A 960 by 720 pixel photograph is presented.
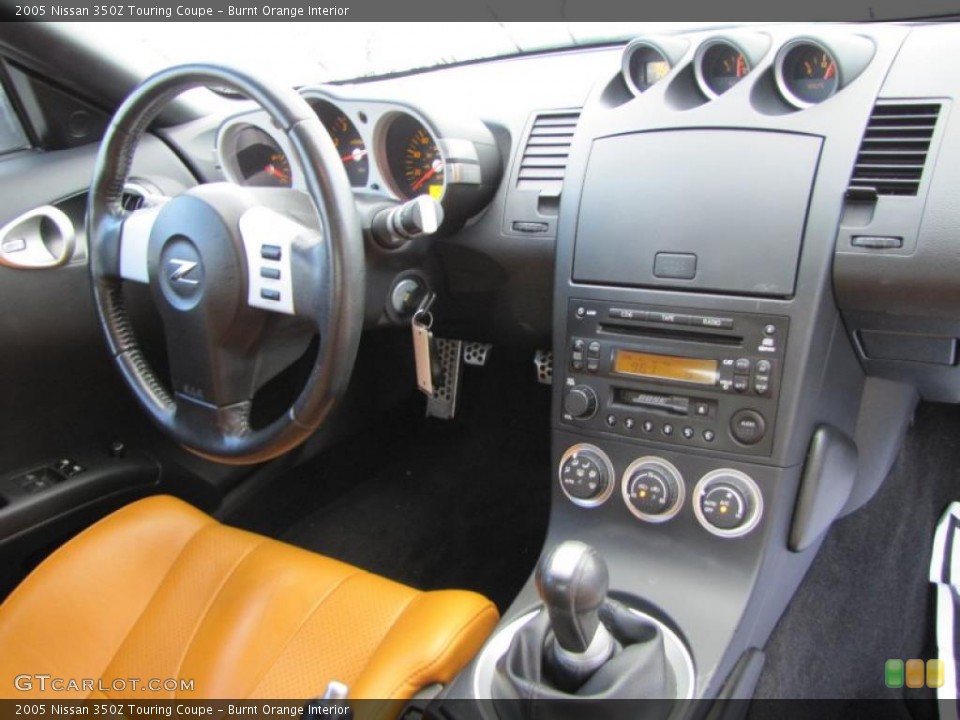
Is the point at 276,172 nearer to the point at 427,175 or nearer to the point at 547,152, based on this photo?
the point at 427,175

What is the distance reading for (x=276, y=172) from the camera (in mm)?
1698

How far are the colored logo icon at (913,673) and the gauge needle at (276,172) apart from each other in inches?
59.0

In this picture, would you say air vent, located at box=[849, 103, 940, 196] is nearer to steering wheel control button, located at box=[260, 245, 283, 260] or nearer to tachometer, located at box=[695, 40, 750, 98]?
tachometer, located at box=[695, 40, 750, 98]

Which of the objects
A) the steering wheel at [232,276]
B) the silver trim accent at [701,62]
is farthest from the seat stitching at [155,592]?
the silver trim accent at [701,62]

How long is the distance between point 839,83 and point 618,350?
1.59 ft

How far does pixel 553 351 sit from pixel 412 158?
480 mm

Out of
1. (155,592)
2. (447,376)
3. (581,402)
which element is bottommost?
(155,592)

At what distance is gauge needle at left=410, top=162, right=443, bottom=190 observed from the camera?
55.1 inches

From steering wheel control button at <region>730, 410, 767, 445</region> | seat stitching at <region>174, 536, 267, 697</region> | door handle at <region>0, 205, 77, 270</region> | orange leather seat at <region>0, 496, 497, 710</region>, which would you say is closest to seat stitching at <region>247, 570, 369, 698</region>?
orange leather seat at <region>0, 496, 497, 710</region>

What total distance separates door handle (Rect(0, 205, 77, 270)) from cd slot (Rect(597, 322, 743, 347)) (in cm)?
101

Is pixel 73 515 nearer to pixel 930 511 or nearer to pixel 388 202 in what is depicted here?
pixel 388 202

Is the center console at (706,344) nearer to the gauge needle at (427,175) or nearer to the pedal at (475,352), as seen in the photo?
the gauge needle at (427,175)

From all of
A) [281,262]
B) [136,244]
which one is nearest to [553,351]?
[281,262]

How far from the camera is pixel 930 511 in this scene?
1.45 meters
